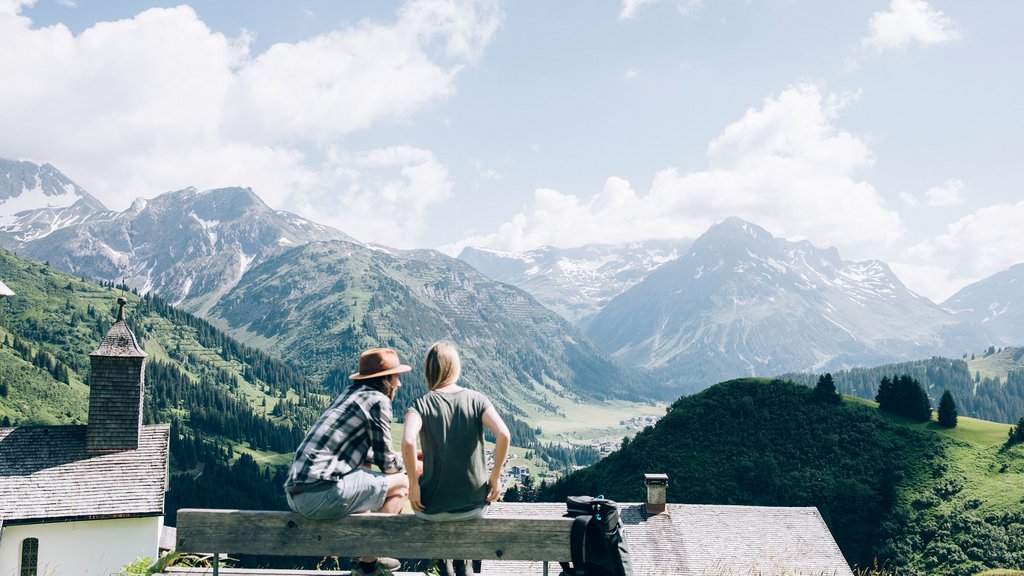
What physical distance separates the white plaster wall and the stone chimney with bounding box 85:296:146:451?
3.65 meters

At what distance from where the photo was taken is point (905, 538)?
75.8m

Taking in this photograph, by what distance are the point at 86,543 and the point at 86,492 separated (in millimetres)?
1921

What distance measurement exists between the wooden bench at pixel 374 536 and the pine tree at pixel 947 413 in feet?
348

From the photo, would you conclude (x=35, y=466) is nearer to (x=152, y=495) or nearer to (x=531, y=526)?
(x=152, y=495)

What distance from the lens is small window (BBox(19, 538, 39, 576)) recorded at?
2565 centimetres

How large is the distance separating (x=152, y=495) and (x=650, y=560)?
2729 centimetres

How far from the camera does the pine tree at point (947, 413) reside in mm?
95562

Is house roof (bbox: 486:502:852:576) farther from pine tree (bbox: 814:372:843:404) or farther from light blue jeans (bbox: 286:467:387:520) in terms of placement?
pine tree (bbox: 814:372:843:404)

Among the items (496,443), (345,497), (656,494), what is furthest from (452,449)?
(656,494)

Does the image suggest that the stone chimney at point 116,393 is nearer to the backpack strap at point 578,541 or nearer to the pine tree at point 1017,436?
the backpack strap at point 578,541

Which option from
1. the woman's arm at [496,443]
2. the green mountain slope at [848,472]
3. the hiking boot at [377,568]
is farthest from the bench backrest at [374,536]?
the green mountain slope at [848,472]

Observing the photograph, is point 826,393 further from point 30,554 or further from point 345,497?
point 345,497

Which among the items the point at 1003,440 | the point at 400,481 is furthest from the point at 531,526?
the point at 1003,440

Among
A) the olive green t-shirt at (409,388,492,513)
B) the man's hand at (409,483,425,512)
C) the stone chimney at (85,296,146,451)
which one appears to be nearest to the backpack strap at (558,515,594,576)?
the olive green t-shirt at (409,388,492,513)
